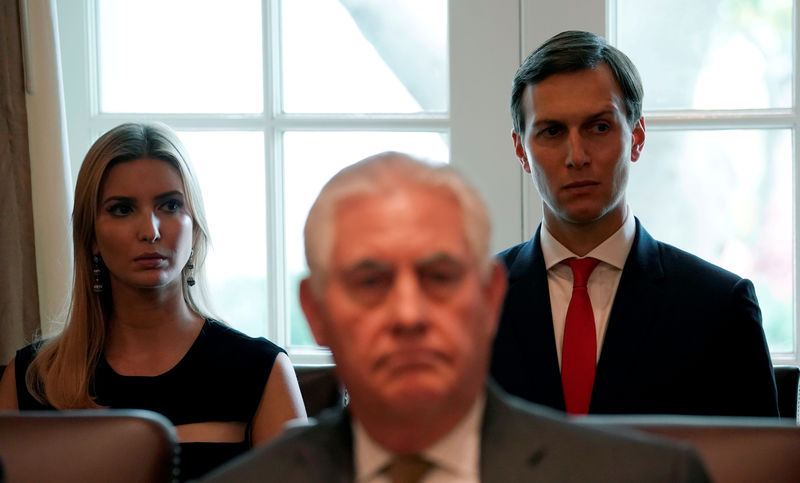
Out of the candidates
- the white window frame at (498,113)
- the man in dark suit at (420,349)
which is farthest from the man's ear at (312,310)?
the white window frame at (498,113)

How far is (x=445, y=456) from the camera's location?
95 centimetres

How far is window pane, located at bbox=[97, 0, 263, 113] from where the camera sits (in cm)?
298

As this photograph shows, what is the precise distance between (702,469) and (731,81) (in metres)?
2.01

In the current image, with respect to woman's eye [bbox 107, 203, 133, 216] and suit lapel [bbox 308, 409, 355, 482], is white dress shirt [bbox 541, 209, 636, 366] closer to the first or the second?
woman's eye [bbox 107, 203, 133, 216]

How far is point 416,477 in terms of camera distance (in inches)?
37.3

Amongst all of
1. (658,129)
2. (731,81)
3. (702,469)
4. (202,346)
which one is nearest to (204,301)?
(202,346)

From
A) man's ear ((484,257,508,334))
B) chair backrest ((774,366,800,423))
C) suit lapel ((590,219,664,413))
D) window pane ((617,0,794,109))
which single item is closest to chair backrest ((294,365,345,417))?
suit lapel ((590,219,664,413))

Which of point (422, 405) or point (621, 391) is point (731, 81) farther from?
point (422, 405)

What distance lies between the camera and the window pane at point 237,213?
2.99 m

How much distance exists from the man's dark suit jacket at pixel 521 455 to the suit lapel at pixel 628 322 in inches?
33.7

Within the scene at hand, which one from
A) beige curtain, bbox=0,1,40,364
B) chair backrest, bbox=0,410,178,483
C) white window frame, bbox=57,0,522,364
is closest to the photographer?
chair backrest, bbox=0,410,178,483

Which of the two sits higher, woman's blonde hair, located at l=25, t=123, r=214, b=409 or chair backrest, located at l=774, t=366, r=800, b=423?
woman's blonde hair, located at l=25, t=123, r=214, b=409

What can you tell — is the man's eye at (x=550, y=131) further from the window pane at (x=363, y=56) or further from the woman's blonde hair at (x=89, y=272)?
the window pane at (x=363, y=56)

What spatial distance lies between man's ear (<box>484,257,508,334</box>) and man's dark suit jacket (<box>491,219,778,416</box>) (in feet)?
3.15
